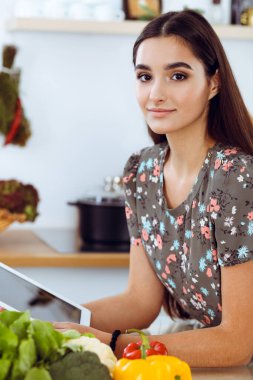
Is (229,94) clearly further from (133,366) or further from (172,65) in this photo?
(133,366)

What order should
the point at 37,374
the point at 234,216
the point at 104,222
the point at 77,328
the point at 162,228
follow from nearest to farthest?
1. the point at 37,374
2. the point at 77,328
3. the point at 234,216
4. the point at 162,228
5. the point at 104,222

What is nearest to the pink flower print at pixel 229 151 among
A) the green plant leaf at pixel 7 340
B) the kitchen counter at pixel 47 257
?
the green plant leaf at pixel 7 340

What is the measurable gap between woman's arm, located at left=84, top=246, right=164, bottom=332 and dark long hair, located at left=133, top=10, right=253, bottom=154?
0.37m

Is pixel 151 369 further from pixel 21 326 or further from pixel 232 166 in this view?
pixel 232 166

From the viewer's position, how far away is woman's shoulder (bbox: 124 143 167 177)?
207 centimetres

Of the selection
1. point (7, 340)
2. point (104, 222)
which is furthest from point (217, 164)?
point (104, 222)

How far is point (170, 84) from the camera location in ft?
5.84

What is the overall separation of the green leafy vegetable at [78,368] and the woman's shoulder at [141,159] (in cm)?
97

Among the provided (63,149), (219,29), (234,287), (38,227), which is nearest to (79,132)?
(63,149)

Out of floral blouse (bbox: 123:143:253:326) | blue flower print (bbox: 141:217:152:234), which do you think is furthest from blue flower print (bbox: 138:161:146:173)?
blue flower print (bbox: 141:217:152:234)

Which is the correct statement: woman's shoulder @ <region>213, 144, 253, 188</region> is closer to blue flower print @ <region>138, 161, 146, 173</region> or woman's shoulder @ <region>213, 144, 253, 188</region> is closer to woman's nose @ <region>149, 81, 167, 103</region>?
woman's nose @ <region>149, 81, 167, 103</region>

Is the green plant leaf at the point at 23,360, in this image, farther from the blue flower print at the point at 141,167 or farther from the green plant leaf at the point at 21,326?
the blue flower print at the point at 141,167

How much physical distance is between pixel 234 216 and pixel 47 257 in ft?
4.14

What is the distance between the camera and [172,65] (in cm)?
177
